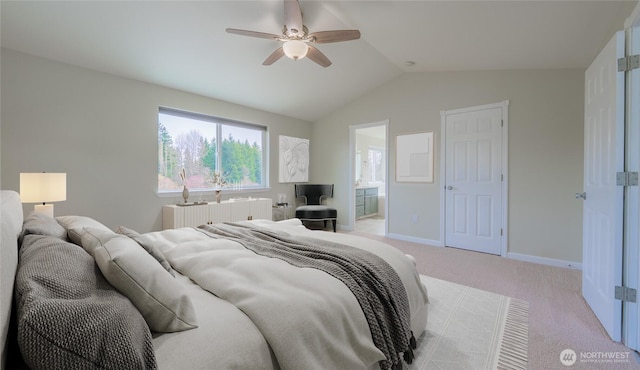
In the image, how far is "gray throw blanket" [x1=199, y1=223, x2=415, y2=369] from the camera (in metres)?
1.27

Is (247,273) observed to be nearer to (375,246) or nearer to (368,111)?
(375,246)

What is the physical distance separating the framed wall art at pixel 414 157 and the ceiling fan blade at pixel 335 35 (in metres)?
2.40

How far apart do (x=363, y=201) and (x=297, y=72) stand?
3.99 meters

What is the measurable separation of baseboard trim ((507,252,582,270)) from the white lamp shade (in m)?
5.16

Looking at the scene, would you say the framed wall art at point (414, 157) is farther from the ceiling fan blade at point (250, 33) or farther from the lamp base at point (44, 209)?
the lamp base at point (44, 209)

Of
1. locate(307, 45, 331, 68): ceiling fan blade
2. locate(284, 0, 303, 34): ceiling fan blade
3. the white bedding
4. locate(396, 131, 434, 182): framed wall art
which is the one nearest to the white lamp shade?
the white bedding

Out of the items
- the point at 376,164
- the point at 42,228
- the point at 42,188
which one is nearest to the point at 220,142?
the point at 42,188

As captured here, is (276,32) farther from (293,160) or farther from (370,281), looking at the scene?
(370,281)

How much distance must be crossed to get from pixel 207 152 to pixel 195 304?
3685 mm

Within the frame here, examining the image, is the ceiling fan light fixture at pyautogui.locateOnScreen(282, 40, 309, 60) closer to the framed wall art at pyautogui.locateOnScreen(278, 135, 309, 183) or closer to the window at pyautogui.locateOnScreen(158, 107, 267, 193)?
the window at pyautogui.locateOnScreen(158, 107, 267, 193)

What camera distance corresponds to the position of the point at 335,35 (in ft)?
8.28

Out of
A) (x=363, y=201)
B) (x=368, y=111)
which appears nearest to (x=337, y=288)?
(x=368, y=111)

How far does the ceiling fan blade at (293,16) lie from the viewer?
2.31m

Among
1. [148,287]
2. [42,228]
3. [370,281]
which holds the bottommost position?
[370,281]
